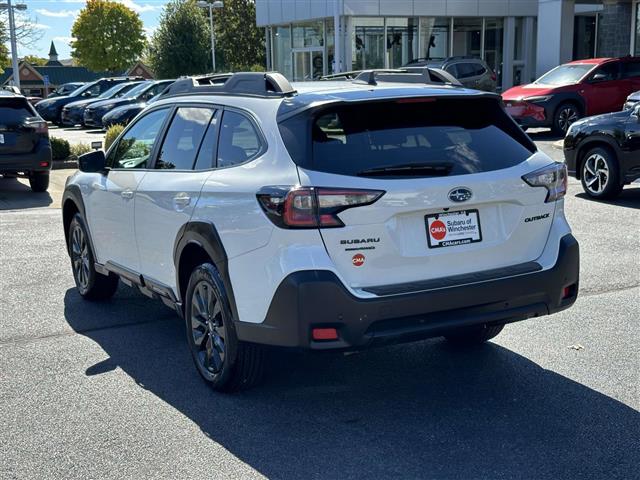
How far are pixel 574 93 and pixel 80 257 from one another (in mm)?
16541

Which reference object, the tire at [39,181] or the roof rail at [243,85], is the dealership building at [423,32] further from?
the roof rail at [243,85]

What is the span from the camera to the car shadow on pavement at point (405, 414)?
403 centimetres

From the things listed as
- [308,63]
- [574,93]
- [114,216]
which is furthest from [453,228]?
[308,63]

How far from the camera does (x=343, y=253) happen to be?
421 cm

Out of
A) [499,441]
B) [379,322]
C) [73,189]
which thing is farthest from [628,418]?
[73,189]

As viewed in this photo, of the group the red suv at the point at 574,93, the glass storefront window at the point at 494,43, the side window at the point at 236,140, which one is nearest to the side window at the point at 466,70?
the red suv at the point at 574,93

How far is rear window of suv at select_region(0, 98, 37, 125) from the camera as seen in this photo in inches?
535

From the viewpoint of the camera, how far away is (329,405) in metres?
4.80

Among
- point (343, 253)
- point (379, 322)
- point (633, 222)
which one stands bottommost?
point (633, 222)

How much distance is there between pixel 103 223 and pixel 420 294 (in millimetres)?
3069

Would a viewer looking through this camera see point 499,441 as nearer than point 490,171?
Yes

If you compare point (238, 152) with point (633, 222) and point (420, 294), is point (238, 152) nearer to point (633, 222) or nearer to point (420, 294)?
point (420, 294)

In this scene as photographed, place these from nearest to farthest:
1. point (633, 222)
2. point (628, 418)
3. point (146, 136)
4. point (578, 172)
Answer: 1. point (628, 418)
2. point (146, 136)
3. point (633, 222)
4. point (578, 172)

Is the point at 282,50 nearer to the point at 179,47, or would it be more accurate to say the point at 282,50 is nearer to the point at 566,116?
the point at 179,47
